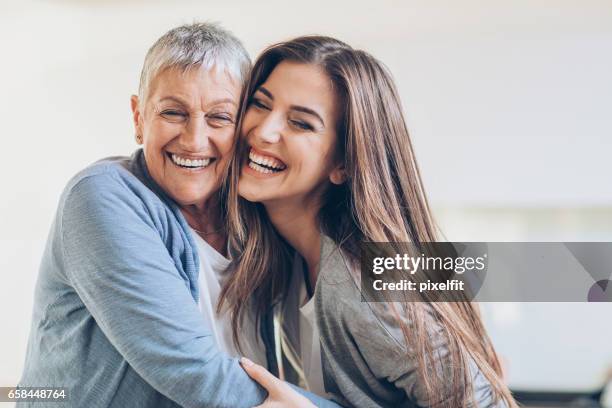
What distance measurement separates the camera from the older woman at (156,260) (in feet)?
3.01

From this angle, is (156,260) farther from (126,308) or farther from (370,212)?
(370,212)

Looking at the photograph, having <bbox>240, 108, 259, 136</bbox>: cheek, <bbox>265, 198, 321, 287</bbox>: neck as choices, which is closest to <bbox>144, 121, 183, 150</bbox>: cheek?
<bbox>240, 108, 259, 136</bbox>: cheek

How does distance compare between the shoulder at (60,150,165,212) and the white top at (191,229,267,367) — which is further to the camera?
the white top at (191,229,267,367)

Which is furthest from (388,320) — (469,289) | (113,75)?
(113,75)

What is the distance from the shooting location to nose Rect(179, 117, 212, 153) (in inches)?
40.8

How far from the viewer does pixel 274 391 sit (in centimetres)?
99

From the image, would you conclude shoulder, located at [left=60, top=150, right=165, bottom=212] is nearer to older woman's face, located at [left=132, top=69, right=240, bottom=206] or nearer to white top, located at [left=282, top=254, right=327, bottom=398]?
older woman's face, located at [left=132, top=69, right=240, bottom=206]

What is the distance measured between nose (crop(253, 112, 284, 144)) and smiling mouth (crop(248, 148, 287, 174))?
0.11 ft

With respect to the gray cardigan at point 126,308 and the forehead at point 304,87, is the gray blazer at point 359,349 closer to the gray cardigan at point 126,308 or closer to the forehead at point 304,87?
the gray cardigan at point 126,308

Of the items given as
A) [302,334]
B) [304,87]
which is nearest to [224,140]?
[304,87]

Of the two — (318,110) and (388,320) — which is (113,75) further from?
(388,320)

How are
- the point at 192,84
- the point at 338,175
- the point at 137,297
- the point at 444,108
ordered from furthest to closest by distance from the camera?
the point at 444,108
the point at 338,175
the point at 192,84
the point at 137,297

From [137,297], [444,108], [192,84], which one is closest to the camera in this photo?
[137,297]

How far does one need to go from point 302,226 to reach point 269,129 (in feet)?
0.67
